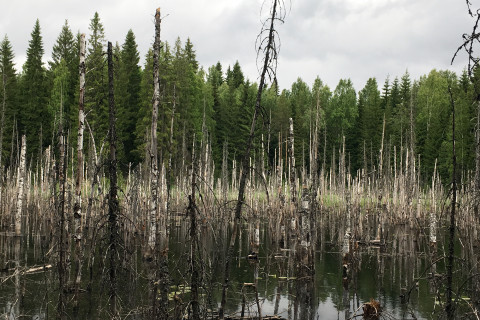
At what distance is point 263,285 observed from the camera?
1291 centimetres

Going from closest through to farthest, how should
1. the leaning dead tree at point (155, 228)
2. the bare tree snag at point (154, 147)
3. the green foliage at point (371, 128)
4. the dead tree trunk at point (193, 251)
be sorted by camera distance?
1. the dead tree trunk at point (193, 251)
2. the leaning dead tree at point (155, 228)
3. the bare tree snag at point (154, 147)
4. the green foliage at point (371, 128)

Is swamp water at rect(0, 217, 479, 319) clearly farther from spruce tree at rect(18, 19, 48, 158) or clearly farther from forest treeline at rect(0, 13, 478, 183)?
spruce tree at rect(18, 19, 48, 158)

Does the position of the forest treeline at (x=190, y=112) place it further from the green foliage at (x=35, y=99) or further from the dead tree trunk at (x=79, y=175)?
the dead tree trunk at (x=79, y=175)

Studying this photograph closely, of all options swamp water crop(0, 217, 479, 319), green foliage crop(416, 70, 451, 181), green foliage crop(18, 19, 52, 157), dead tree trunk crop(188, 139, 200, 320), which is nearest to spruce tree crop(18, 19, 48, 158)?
green foliage crop(18, 19, 52, 157)

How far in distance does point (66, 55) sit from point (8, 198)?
118ft

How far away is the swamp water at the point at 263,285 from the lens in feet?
30.0

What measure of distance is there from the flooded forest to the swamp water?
0.08m

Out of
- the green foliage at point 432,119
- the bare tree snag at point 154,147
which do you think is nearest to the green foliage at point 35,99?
the green foliage at point 432,119

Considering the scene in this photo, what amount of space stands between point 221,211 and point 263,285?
26.8ft

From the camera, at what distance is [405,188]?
71.1ft

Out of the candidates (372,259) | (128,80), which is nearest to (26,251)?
(372,259)

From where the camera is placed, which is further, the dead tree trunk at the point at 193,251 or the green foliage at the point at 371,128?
the green foliage at the point at 371,128

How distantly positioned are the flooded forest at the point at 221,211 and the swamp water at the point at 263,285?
82mm

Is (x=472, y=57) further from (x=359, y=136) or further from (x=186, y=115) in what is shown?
(x=359, y=136)
